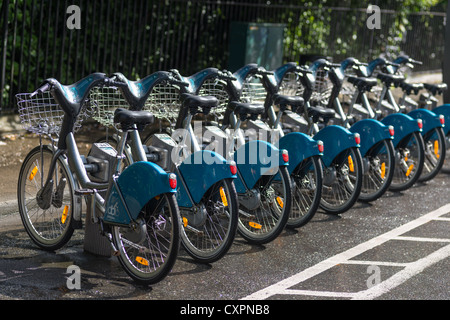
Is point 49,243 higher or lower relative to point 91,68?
lower

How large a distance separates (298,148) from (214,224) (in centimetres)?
120

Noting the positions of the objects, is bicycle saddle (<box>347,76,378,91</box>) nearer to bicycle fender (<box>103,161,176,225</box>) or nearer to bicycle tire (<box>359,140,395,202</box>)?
bicycle tire (<box>359,140,395,202</box>)

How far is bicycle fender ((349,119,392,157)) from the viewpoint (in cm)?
766

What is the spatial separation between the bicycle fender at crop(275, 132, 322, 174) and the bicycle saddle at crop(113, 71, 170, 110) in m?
1.39

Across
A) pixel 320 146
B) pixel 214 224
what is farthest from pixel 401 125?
Result: pixel 214 224

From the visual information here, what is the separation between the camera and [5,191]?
7.00m

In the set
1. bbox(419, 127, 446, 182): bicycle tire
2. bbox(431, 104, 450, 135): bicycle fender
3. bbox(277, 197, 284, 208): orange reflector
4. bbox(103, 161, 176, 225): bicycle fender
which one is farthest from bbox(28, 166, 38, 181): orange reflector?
bbox(431, 104, 450, 135): bicycle fender

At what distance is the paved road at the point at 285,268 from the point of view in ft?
16.9

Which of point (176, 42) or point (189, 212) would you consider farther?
point (176, 42)
